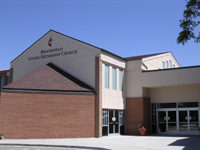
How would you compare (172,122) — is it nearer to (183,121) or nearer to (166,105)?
(183,121)

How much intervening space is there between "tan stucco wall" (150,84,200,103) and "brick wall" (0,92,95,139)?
A: 24.8ft

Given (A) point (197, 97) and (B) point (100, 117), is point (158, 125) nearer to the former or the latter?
(A) point (197, 97)

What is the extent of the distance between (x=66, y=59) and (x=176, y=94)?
10662 millimetres

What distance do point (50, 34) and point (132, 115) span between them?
1085cm

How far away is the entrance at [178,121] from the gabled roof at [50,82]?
818 cm

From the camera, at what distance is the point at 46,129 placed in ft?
65.7

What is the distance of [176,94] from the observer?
2534 centimetres

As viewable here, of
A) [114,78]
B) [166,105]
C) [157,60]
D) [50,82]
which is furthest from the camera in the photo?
[157,60]

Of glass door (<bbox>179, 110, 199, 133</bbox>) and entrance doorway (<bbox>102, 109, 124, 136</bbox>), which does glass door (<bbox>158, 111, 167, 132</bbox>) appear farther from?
entrance doorway (<bbox>102, 109, 124, 136</bbox>)

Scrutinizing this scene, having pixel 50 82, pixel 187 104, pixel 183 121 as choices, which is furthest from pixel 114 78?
pixel 183 121

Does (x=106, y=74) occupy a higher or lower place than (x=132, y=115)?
higher

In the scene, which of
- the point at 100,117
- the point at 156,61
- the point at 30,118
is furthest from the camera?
the point at 156,61

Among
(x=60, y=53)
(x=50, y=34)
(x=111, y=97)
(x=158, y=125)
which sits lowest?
(x=158, y=125)

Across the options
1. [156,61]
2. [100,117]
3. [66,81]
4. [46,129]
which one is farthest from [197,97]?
[46,129]
